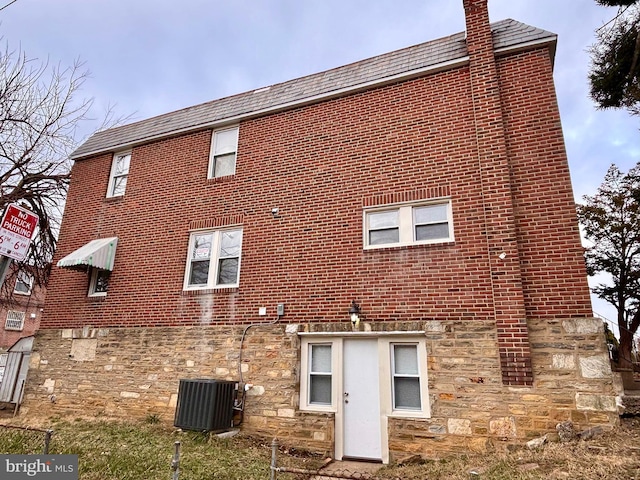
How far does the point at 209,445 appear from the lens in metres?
6.98

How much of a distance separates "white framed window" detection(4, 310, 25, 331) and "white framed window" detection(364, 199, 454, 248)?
102 ft

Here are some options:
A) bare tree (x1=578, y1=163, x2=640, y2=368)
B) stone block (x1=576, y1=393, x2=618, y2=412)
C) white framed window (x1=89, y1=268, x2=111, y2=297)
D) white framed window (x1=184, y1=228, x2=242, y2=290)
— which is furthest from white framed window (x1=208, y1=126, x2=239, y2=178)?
bare tree (x1=578, y1=163, x2=640, y2=368)

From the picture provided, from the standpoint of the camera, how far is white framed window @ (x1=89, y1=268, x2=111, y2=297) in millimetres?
10711

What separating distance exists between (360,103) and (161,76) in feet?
26.4

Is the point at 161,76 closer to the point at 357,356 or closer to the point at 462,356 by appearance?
the point at 357,356

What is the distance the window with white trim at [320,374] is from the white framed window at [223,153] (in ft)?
16.4

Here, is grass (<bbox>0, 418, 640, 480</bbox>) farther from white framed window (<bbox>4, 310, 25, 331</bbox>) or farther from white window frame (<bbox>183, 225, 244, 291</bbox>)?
white framed window (<bbox>4, 310, 25, 331</bbox>)

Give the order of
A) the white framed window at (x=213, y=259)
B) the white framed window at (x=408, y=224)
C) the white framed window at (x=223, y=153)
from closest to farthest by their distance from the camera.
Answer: the white framed window at (x=408, y=224) → the white framed window at (x=213, y=259) → the white framed window at (x=223, y=153)

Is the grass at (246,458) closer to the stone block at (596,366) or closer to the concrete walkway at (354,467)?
the concrete walkway at (354,467)

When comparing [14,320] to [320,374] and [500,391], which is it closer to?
[320,374]

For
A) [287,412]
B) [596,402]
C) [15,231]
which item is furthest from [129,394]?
[596,402]

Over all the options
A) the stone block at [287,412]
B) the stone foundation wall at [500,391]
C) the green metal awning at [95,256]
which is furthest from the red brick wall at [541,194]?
the green metal awning at [95,256]

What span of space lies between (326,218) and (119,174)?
6.96 meters

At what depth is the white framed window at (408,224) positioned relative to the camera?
25.5ft
